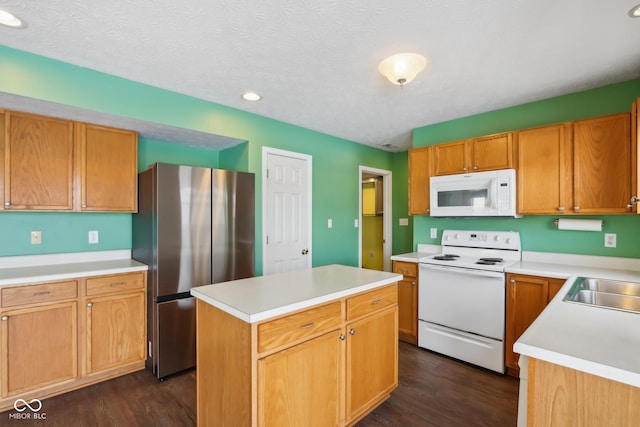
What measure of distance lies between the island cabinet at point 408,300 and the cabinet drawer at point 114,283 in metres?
2.54

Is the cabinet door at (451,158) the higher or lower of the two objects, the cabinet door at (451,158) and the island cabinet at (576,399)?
the higher

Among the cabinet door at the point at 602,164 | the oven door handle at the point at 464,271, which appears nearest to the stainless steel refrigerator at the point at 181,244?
the oven door handle at the point at 464,271

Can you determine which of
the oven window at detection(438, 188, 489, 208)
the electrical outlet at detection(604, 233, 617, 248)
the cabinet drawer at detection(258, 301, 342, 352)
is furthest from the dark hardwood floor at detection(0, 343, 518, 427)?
the oven window at detection(438, 188, 489, 208)

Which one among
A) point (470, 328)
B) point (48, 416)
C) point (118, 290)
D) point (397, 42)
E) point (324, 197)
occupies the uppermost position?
point (397, 42)

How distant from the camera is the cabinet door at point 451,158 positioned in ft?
9.78

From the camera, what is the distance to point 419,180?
3.34 m

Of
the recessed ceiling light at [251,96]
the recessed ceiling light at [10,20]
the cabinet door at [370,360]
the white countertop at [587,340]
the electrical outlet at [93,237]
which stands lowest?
the cabinet door at [370,360]

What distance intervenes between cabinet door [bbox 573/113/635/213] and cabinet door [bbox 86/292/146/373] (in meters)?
3.83

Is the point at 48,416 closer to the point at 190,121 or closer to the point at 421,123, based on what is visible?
the point at 190,121

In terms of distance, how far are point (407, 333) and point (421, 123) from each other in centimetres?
242

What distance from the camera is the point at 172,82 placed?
7.79 ft

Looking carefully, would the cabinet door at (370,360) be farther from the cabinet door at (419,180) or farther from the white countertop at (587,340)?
the cabinet door at (419,180)

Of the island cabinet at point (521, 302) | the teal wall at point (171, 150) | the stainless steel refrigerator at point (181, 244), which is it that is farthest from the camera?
the stainless steel refrigerator at point (181, 244)

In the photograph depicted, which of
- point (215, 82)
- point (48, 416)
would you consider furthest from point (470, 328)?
point (48, 416)
